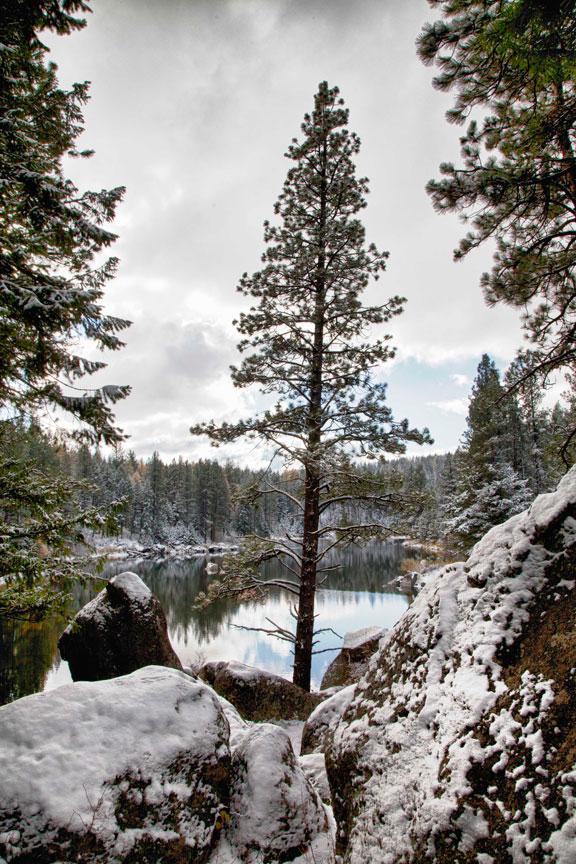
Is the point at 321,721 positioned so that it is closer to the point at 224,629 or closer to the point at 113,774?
the point at 113,774

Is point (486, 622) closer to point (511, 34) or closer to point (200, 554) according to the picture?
point (511, 34)

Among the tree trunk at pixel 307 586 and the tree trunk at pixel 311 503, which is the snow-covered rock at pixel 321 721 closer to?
the tree trunk at pixel 311 503

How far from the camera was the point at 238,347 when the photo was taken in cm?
906

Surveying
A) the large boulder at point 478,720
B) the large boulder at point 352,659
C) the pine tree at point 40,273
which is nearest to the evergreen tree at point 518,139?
the large boulder at point 478,720

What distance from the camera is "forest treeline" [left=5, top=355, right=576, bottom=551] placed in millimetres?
7746

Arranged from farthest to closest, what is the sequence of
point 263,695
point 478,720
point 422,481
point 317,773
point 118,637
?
point 422,481 → point 118,637 → point 263,695 → point 317,773 → point 478,720

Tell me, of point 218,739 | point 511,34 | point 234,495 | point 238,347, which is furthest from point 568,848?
point 238,347

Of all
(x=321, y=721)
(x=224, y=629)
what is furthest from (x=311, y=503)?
(x=224, y=629)

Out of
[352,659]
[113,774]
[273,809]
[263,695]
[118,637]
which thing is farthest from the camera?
[352,659]

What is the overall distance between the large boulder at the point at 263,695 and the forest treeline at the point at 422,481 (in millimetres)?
2887

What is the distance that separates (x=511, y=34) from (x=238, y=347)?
701 centimetres

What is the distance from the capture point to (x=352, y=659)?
10766mm

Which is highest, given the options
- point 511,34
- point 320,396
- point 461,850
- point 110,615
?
point 511,34

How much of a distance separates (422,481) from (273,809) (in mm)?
35165
